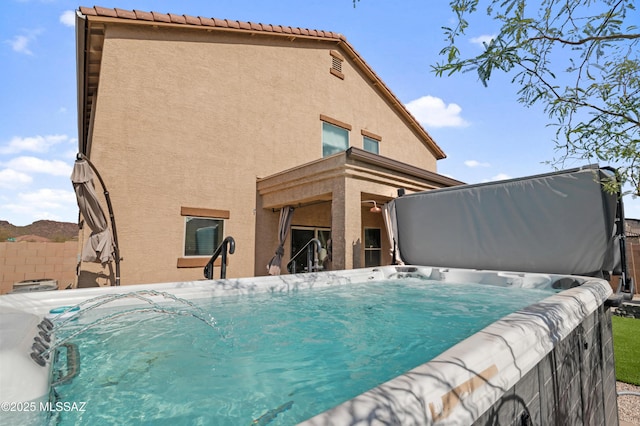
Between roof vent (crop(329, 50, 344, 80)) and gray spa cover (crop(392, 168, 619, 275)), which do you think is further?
roof vent (crop(329, 50, 344, 80))

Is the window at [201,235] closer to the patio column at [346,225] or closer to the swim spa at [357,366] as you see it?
the patio column at [346,225]

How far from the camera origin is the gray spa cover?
438 cm

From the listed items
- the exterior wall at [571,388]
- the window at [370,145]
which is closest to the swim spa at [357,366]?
the exterior wall at [571,388]

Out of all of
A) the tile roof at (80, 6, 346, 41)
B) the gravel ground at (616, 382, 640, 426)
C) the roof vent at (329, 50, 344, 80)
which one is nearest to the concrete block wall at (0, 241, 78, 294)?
the tile roof at (80, 6, 346, 41)

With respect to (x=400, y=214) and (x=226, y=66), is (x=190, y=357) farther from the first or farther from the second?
(x=226, y=66)

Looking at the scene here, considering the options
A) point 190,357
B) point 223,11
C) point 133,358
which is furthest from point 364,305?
point 223,11

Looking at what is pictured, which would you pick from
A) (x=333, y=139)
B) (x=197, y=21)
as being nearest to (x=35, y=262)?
(x=197, y=21)

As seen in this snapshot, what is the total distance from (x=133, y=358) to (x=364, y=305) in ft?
7.89

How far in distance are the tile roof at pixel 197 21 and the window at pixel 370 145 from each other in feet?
10.7

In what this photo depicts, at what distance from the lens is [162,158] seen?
20.3ft

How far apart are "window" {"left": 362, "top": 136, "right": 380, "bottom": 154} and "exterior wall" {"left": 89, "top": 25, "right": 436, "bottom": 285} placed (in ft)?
4.70

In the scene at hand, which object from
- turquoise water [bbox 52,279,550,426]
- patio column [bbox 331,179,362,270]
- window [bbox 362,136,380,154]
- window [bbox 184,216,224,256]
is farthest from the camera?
window [bbox 362,136,380,154]

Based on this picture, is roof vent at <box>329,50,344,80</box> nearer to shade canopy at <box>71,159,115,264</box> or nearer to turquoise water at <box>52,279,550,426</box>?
shade canopy at <box>71,159,115,264</box>

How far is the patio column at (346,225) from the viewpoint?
216 inches
